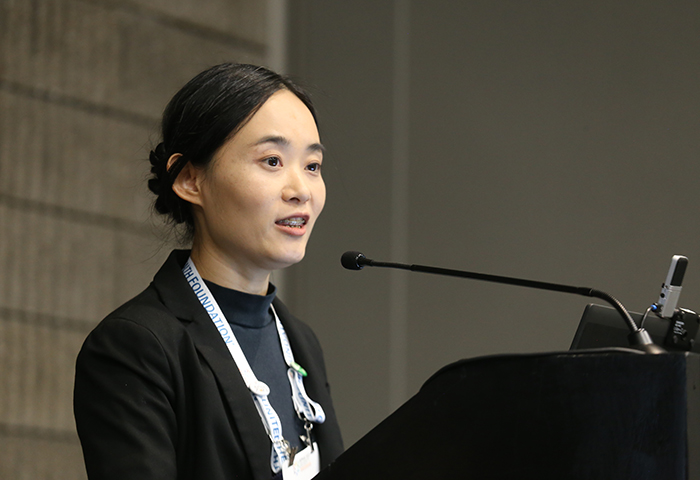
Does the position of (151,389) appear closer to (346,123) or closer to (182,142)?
(182,142)

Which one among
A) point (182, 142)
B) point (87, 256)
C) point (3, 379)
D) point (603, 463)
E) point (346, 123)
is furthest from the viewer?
point (346, 123)

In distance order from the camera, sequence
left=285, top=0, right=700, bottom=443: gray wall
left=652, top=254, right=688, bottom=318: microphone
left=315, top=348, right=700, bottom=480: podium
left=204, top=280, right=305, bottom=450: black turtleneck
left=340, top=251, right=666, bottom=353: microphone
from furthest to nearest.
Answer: left=285, top=0, right=700, bottom=443: gray wall → left=204, top=280, right=305, bottom=450: black turtleneck → left=652, top=254, right=688, bottom=318: microphone → left=340, top=251, right=666, bottom=353: microphone → left=315, top=348, right=700, bottom=480: podium

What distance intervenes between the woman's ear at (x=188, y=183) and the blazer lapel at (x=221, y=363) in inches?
5.8

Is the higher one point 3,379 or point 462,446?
point 462,446

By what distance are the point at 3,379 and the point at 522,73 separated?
2.21 metres

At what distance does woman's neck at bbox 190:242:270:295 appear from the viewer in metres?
1.54

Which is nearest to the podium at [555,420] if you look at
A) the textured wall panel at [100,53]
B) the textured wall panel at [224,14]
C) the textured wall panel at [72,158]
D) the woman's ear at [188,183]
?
the woman's ear at [188,183]

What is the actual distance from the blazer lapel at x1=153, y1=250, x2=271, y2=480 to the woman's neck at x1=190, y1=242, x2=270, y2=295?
55 millimetres

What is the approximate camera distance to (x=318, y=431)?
158 cm

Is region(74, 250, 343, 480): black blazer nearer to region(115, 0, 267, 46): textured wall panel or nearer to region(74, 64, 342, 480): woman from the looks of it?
region(74, 64, 342, 480): woman

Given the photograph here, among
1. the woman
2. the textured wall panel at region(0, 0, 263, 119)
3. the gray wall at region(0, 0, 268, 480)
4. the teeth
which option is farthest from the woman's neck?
the textured wall panel at region(0, 0, 263, 119)

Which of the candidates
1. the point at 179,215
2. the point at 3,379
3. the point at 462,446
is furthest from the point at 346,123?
the point at 462,446

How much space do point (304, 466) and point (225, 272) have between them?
0.38 m

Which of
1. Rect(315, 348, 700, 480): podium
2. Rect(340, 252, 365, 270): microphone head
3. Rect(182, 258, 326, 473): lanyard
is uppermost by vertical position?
Rect(340, 252, 365, 270): microphone head
